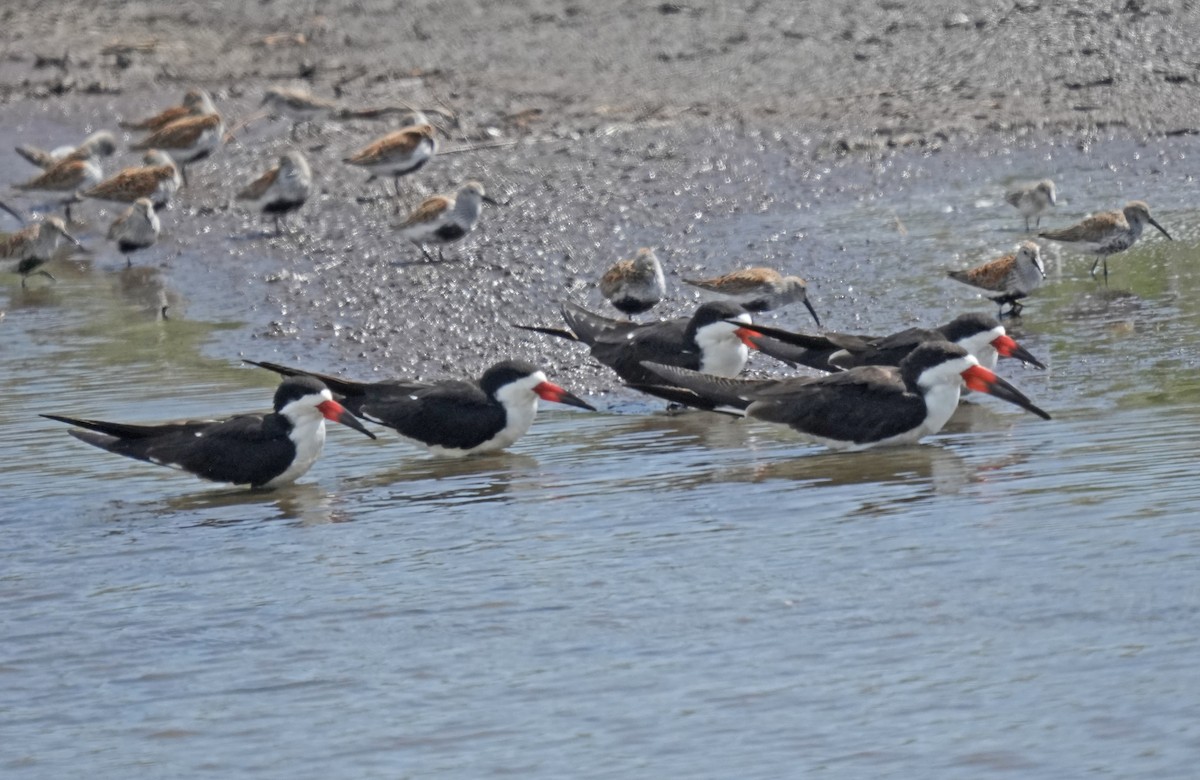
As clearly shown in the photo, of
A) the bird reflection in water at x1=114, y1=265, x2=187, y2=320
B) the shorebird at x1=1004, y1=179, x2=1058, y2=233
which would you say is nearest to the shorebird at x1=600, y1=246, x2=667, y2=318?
the shorebird at x1=1004, y1=179, x2=1058, y2=233

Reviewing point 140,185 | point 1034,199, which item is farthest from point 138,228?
point 1034,199

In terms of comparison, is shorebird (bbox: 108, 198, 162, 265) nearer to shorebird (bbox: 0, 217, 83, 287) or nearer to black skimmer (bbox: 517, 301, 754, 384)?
shorebird (bbox: 0, 217, 83, 287)

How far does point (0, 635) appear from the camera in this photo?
7.32m

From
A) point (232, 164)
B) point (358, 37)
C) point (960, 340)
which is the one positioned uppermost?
point (358, 37)

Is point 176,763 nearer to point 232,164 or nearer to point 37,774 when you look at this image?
point 37,774

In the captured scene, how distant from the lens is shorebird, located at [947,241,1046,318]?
12375mm

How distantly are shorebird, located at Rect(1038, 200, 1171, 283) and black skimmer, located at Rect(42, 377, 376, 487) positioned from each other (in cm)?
568

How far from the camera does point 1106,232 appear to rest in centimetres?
1319

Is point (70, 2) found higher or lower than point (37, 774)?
higher

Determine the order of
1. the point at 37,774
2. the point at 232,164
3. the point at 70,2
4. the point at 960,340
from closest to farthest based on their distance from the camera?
the point at 37,774 → the point at 960,340 → the point at 232,164 → the point at 70,2

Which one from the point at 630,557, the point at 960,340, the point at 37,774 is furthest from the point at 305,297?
the point at 37,774

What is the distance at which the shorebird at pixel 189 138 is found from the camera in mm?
18938

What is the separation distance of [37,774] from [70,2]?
843 inches

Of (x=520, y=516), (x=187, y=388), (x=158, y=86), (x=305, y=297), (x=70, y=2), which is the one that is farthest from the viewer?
(x=70, y=2)
